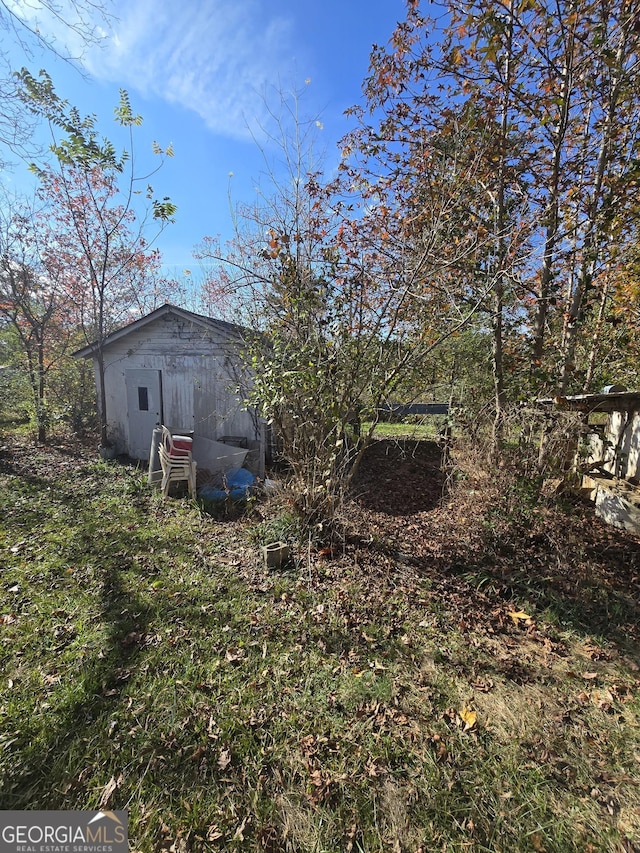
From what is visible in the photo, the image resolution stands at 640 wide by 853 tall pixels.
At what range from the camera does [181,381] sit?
8695mm

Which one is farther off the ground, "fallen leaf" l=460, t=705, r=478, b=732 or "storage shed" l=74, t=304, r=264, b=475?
"storage shed" l=74, t=304, r=264, b=475

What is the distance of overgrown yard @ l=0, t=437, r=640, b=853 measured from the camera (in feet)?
6.02

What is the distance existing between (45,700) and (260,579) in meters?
1.97

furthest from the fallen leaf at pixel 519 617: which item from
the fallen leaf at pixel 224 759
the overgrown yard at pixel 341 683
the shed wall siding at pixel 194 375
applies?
the shed wall siding at pixel 194 375

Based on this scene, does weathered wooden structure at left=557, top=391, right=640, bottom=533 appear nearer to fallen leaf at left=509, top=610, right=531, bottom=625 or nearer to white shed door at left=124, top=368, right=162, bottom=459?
fallen leaf at left=509, top=610, right=531, bottom=625

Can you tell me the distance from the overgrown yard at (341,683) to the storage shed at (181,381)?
3614 mm

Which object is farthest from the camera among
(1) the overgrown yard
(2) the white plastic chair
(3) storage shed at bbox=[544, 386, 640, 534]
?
(2) the white plastic chair

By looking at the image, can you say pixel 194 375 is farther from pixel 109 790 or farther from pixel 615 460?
pixel 615 460

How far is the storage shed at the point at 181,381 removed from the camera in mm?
8086

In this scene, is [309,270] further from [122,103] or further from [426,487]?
[426,487]

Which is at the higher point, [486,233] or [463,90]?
[463,90]

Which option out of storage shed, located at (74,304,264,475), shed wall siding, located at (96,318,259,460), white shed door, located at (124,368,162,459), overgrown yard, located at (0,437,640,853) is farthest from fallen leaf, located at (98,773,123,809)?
white shed door, located at (124,368,162,459)

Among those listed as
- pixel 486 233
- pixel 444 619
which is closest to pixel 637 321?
pixel 486 233

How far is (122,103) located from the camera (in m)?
5.16
